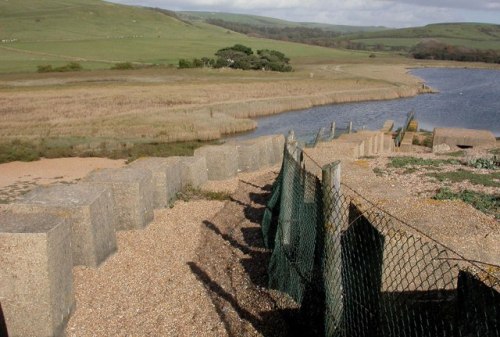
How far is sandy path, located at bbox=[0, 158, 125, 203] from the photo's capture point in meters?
17.6

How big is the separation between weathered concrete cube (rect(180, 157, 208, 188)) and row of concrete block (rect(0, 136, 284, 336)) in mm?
174

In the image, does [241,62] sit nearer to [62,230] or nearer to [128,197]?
[128,197]

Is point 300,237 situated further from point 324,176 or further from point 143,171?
point 143,171

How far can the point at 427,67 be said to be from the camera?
11862 cm

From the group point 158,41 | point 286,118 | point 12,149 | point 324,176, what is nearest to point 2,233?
point 324,176

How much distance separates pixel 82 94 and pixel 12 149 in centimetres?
2184

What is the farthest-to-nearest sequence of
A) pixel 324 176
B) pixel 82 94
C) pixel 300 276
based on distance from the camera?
pixel 82 94
pixel 300 276
pixel 324 176

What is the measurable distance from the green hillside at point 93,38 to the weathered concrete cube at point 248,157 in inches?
2195

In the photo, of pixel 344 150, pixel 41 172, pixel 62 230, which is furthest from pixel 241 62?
pixel 62 230

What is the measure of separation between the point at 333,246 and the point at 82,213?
4.72 m

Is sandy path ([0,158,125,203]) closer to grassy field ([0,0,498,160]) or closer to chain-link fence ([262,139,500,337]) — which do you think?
grassy field ([0,0,498,160])

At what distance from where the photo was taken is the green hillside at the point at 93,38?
279 feet

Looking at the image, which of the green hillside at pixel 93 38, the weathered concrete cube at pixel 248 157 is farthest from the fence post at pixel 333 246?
the green hillside at pixel 93 38

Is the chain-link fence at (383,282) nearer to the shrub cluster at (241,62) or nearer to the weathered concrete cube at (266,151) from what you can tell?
the weathered concrete cube at (266,151)
